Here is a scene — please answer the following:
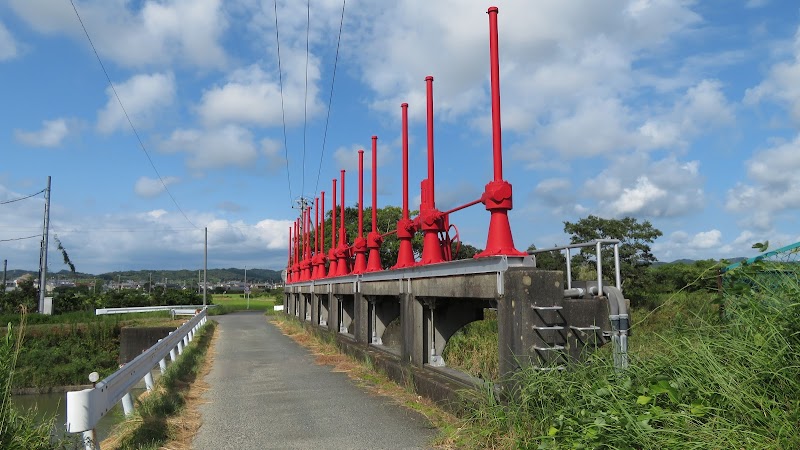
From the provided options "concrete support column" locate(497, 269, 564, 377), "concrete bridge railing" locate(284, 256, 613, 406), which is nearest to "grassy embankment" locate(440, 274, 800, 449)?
"concrete bridge railing" locate(284, 256, 613, 406)

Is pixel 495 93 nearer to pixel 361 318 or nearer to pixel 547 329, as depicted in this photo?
pixel 547 329

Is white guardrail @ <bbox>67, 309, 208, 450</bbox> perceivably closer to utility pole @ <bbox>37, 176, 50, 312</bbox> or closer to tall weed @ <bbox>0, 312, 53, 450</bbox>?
tall weed @ <bbox>0, 312, 53, 450</bbox>

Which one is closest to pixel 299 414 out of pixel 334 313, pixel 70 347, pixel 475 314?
pixel 475 314

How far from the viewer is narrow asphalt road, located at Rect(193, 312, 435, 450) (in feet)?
21.3

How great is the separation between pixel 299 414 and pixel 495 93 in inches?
195

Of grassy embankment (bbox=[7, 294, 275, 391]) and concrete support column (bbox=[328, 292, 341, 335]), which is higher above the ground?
concrete support column (bbox=[328, 292, 341, 335])

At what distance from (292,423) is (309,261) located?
22551mm

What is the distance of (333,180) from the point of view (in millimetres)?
24234

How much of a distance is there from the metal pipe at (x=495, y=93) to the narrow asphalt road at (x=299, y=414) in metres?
3.39

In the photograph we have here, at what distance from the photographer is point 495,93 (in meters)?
7.96

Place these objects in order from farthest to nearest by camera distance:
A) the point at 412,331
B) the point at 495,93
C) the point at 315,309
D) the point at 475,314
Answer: the point at 315,309 < the point at 475,314 < the point at 412,331 < the point at 495,93

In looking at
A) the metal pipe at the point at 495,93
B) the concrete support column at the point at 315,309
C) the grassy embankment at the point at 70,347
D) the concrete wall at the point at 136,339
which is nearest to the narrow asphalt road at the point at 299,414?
the metal pipe at the point at 495,93

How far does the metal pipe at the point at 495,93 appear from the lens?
25.8ft

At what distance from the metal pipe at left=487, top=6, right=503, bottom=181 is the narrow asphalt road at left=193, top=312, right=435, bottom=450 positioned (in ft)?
11.1
